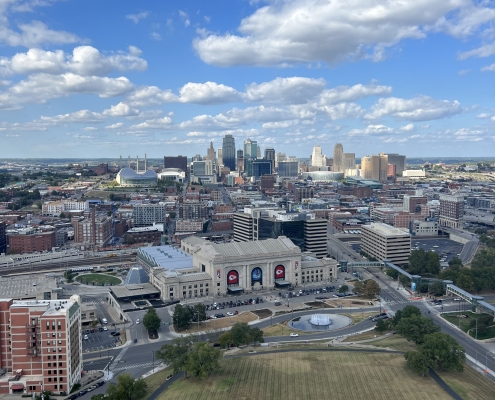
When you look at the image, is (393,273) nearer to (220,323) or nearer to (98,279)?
(220,323)

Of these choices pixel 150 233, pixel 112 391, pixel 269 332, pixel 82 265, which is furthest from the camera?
pixel 150 233

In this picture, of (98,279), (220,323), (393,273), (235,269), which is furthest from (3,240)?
(393,273)

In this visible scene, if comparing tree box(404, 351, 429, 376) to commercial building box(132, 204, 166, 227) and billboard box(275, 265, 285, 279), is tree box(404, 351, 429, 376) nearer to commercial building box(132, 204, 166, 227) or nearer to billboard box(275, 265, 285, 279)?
billboard box(275, 265, 285, 279)

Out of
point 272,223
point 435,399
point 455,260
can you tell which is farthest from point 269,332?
point 455,260

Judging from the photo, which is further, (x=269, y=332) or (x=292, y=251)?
(x=292, y=251)

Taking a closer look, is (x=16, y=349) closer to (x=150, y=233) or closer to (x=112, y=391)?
(x=112, y=391)

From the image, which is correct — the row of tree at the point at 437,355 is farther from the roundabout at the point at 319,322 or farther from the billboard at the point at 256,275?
the billboard at the point at 256,275

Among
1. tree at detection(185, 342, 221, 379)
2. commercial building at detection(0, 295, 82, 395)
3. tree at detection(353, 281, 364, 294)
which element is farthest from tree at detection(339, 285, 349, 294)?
commercial building at detection(0, 295, 82, 395)
